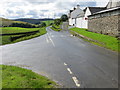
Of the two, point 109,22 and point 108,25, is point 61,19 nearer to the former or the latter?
point 108,25

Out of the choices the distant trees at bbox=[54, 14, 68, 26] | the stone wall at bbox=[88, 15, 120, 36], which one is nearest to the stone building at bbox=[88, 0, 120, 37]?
the stone wall at bbox=[88, 15, 120, 36]

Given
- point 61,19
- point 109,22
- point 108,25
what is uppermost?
point 61,19

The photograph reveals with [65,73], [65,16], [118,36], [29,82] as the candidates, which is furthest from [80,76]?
[65,16]

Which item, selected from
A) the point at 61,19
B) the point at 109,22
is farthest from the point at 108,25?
the point at 61,19

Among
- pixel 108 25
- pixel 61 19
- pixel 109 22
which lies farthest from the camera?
pixel 61 19

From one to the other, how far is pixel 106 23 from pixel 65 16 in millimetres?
95261

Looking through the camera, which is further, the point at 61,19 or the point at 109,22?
the point at 61,19

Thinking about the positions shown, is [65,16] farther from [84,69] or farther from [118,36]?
[84,69]

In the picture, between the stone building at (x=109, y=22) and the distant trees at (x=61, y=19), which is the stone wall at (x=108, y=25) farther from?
the distant trees at (x=61, y=19)

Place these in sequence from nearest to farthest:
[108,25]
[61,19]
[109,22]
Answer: [109,22]
[108,25]
[61,19]

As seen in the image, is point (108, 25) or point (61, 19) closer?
point (108, 25)

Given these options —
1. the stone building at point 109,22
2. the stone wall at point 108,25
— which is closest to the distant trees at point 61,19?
the stone wall at point 108,25

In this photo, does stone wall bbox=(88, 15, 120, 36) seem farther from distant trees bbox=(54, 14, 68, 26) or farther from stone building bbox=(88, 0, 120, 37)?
distant trees bbox=(54, 14, 68, 26)

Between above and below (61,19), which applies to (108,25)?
below
